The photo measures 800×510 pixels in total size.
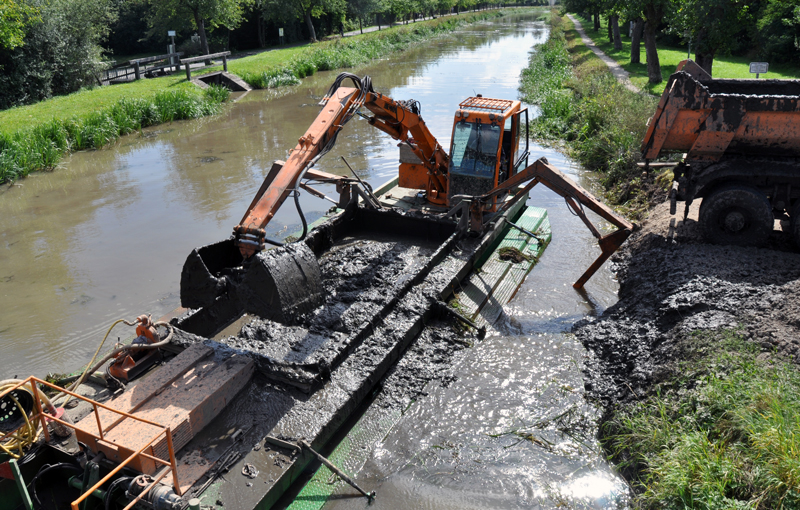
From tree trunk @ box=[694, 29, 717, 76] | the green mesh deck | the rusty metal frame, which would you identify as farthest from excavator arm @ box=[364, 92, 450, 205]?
tree trunk @ box=[694, 29, 717, 76]

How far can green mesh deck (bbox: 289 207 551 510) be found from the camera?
501cm

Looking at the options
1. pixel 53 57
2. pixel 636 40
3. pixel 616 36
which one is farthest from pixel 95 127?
pixel 616 36

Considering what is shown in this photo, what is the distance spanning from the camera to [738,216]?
26.8 feet

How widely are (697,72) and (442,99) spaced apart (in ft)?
51.1

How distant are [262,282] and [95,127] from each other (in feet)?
49.7

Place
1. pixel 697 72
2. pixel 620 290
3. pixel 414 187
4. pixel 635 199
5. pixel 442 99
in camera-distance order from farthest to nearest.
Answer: pixel 442 99, pixel 635 199, pixel 414 187, pixel 697 72, pixel 620 290

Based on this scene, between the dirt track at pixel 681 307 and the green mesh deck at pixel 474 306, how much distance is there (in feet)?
4.54

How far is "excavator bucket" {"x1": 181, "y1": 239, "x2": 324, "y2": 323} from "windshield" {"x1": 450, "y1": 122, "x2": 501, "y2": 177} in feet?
14.0

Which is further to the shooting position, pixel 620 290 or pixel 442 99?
pixel 442 99

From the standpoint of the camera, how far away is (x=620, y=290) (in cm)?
877

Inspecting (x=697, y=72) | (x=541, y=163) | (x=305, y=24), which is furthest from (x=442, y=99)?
(x=305, y=24)

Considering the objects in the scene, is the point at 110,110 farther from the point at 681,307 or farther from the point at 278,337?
the point at 681,307

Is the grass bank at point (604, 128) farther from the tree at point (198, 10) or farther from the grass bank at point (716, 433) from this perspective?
the tree at point (198, 10)

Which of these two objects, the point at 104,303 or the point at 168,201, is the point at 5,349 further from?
the point at 168,201
